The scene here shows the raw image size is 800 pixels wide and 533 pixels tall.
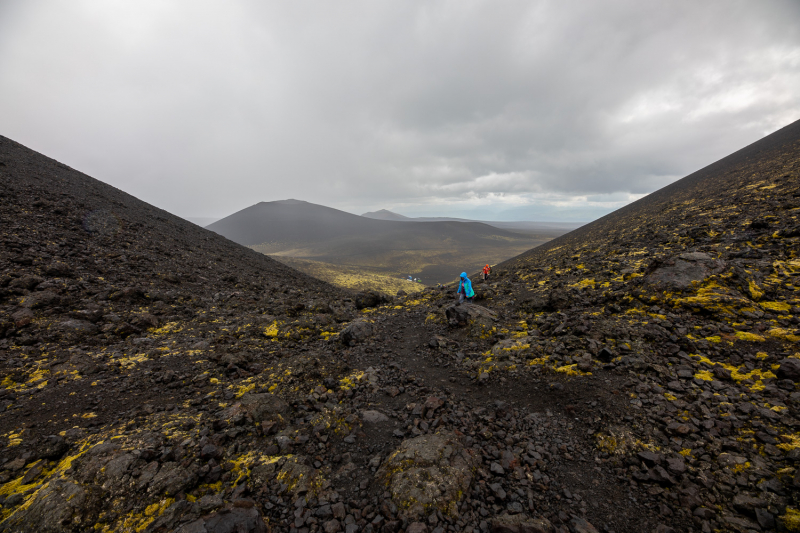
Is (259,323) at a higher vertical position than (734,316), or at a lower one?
lower

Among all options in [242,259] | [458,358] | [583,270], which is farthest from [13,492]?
[242,259]

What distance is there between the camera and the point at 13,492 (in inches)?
148

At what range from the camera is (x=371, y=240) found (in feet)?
414

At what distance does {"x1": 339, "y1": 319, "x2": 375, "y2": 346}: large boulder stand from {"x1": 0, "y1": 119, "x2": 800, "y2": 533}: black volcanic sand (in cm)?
9

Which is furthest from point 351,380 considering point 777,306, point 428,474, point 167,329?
point 777,306

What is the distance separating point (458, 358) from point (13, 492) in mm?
8510

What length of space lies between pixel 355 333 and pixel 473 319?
446 centimetres

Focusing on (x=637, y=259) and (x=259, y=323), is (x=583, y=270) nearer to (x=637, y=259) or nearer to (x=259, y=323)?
(x=637, y=259)

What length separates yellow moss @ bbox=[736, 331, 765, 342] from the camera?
18.5ft

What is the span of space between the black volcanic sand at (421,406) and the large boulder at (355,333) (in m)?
Answer: 0.09

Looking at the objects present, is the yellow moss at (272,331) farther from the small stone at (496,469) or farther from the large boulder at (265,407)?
the small stone at (496,469)

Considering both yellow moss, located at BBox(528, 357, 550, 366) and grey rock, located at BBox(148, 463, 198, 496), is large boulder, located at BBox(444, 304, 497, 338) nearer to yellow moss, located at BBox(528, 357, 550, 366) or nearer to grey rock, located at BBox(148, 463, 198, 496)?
yellow moss, located at BBox(528, 357, 550, 366)

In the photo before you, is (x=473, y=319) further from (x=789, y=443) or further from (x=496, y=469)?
(x=789, y=443)

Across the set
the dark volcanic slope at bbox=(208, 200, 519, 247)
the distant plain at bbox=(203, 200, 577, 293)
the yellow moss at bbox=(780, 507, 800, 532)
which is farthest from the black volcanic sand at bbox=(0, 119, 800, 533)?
the dark volcanic slope at bbox=(208, 200, 519, 247)
